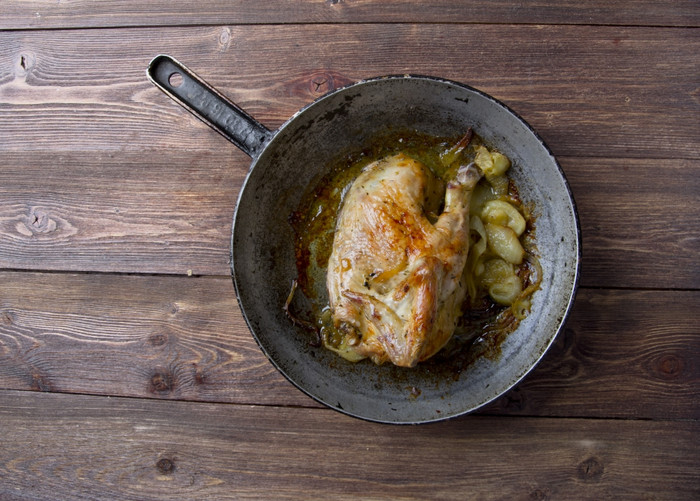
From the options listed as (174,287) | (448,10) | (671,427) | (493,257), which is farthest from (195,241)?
(671,427)

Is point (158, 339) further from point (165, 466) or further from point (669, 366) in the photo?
point (669, 366)

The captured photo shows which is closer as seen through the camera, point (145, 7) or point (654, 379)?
point (654, 379)

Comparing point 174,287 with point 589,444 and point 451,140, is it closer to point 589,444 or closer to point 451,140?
point 451,140

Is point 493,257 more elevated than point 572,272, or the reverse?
point 493,257

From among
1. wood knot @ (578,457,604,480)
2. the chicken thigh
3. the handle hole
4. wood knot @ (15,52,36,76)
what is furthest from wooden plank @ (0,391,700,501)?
wood knot @ (15,52,36,76)

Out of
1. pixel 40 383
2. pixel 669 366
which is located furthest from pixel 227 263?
pixel 669 366

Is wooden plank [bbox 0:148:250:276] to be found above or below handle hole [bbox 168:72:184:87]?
below

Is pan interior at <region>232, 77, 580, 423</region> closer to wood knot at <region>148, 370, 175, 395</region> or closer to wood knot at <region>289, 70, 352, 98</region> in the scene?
wood knot at <region>289, 70, 352, 98</region>
